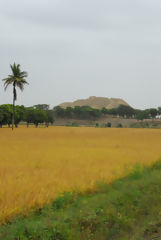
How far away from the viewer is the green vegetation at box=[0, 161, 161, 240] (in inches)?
212

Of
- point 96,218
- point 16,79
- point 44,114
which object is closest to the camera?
point 96,218

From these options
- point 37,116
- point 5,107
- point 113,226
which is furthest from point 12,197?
point 37,116

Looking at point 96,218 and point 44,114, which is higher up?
point 44,114

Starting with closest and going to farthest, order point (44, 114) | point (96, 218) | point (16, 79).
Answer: point (96, 218), point (16, 79), point (44, 114)

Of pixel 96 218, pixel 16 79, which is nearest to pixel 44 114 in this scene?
pixel 16 79

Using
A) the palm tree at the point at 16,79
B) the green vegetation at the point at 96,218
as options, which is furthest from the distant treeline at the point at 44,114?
the green vegetation at the point at 96,218

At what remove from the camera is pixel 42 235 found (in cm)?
526

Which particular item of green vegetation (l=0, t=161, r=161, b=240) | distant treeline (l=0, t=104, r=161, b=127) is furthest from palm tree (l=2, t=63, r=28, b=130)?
green vegetation (l=0, t=161, r=161, b=240)

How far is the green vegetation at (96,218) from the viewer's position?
5.39m

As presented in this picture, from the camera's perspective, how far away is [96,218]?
6.30 m

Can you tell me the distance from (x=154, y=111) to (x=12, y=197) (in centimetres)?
16346

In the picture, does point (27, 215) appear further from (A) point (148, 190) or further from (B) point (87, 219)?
(A) point (148, 190)

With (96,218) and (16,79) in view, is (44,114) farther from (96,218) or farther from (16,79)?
(96,218)

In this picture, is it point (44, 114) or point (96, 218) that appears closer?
point (96, 218)
